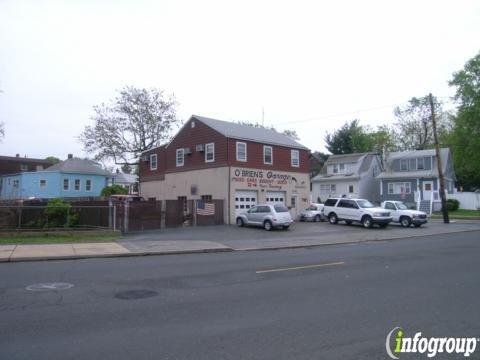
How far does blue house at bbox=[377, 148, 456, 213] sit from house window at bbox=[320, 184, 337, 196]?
5.62 m

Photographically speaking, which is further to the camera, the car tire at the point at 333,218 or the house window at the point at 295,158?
the house window at the point at 295,158

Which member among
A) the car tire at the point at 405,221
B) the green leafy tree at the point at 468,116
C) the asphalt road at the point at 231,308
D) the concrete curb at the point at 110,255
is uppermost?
the green leafy tree at the point at 468,116

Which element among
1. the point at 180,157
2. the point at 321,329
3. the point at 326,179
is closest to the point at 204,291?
the point at 321,329

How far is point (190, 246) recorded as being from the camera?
1856 centimetres

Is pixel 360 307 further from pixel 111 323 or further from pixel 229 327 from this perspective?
pixel 111 323

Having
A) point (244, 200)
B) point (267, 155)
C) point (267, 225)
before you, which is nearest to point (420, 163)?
point (267, 155)

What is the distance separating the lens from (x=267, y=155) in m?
35.5

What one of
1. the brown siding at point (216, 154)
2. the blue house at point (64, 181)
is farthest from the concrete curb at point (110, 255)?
the blue house at point (64, 181)

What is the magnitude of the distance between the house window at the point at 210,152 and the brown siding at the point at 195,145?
0.83ft

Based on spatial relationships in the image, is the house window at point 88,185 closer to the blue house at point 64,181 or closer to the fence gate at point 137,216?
the blue house at point 64,181

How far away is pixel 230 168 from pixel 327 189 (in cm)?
2804

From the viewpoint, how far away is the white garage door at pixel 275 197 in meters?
35.3

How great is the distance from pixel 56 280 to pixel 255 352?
Answer: 6.76 metres

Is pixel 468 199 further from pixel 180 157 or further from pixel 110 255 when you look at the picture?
pixel 110 255
